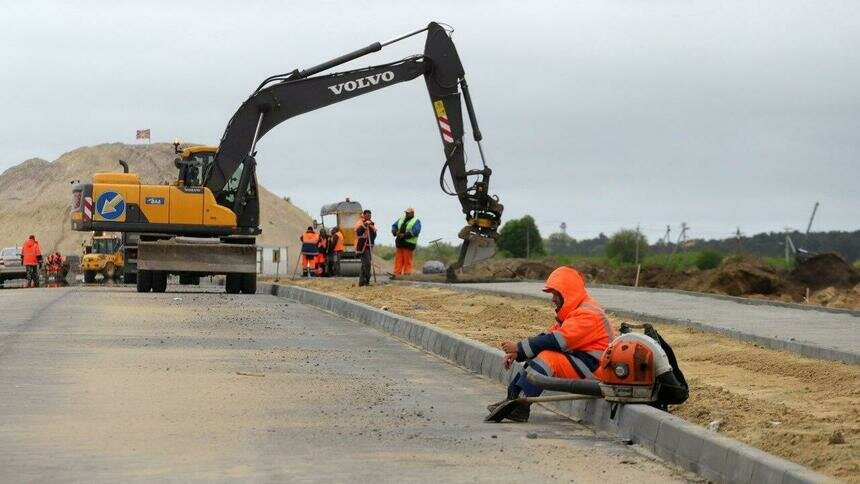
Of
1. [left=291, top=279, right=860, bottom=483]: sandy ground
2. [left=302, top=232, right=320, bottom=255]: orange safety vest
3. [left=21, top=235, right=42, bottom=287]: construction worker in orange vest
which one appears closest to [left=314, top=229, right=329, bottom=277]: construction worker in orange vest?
[left=302, top=232, right=320, bottom=255]: orange safety vest

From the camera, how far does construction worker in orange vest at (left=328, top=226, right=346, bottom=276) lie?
55156mm

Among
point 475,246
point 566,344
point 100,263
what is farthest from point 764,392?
point 100,263

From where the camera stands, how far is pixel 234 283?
1382 inches

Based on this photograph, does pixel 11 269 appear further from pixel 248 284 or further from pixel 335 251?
pixel 248 284

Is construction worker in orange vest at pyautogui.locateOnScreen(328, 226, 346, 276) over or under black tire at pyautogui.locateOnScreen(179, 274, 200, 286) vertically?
over

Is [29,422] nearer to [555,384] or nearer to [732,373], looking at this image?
[555,384]

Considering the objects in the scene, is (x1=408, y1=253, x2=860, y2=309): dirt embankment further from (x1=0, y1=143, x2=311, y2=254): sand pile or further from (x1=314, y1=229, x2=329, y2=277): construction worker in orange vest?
(x1=0, y1=143, x2=311, y2=254): sand pile

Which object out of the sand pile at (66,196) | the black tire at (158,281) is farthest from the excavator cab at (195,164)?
the sand pile at (66,196)

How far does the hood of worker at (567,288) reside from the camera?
11.8m

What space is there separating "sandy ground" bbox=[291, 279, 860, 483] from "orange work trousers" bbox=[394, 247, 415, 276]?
1518 centimetres

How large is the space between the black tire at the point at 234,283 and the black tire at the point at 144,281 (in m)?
1.82

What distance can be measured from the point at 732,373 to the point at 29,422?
23.4ft

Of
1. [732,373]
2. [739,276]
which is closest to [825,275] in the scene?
[739,276]

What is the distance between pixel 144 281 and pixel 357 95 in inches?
263
